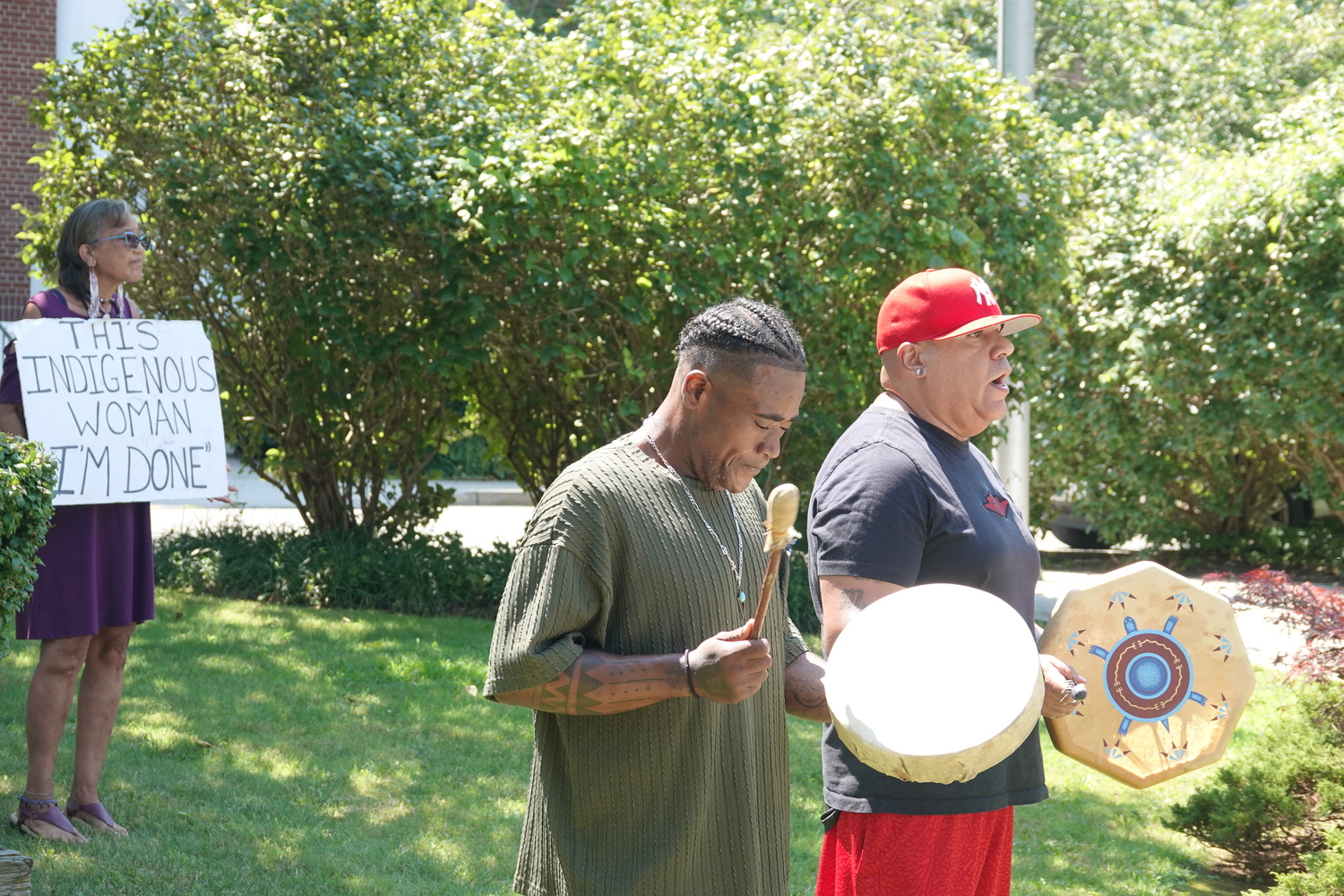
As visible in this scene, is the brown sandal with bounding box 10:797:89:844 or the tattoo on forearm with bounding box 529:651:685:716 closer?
the tattoo on forearm with bounding box 529:651:685:716

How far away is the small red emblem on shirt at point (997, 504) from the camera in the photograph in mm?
2596

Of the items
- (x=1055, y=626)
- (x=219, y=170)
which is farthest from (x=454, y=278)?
(x=1055, y=626)

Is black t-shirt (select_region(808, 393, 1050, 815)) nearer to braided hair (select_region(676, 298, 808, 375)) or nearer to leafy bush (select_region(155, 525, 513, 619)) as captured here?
braided hair (select_region(676, 298, 808, 375))

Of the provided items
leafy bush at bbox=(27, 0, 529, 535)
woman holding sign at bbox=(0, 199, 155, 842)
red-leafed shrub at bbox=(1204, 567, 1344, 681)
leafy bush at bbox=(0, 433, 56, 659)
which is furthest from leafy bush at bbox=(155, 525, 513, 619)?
red-leafed shrub at bbox=(1204, 567, 1344, 681)

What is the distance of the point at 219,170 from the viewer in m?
7.92

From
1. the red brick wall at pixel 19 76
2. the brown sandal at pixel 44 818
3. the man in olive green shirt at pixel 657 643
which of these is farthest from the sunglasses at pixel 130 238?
the red brick wall at pixel 19 76

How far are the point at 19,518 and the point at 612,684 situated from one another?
2051mm

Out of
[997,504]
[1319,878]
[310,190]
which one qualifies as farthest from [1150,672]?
[310,190]

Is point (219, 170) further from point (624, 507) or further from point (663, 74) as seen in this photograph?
point (624, 507)

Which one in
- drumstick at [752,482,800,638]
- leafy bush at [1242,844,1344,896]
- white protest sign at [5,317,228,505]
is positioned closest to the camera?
drumstick at [752,482,800,638]

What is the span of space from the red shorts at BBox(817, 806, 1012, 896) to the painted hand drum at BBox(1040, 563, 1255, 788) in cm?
43

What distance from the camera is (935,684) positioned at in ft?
7.27

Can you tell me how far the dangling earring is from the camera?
4.13 meters

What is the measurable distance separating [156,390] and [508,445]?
15.4 feet
